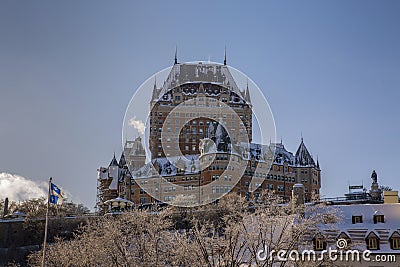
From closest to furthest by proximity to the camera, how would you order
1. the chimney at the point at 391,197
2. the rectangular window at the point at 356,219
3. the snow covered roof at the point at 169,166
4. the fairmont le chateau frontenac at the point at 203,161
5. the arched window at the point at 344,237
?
1. the arched window at the point at 344,237
2. the rectangular window at the point at 356,219
3. the chimney at the point at 391,197
4. the fairmont le chateau frontenac at the point at 203,161
5. the snow covered roof at the point at 169,166

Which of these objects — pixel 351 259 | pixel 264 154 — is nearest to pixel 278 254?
pixel 351 259

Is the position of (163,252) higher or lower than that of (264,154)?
lower

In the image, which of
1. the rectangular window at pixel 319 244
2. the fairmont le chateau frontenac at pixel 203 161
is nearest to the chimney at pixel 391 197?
the rectangular window at pixel 319 244

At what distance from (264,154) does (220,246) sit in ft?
293

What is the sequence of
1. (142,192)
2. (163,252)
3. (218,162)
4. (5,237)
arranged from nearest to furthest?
(163,252) < (5,237) < (218,162) < (142,192)

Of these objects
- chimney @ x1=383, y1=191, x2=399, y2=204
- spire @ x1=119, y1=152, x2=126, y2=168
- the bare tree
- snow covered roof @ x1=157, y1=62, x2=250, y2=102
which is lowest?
the bare tree

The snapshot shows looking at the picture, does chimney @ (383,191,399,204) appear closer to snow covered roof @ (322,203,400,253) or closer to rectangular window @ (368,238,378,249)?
snow covered roof @ (322,203,400,253)

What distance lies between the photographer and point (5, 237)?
104688 millimetres

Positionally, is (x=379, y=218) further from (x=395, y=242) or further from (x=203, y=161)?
(x=203, y=161)

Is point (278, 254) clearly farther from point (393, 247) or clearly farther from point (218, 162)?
point (218, 162)

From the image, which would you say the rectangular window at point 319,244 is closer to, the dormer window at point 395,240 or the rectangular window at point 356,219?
the rectangular window at point 356,219

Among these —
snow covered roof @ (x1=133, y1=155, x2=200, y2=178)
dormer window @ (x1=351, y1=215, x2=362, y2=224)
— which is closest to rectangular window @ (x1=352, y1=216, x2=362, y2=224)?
dormer window @ (x1=351, y1=215, x2=362, y2=224)

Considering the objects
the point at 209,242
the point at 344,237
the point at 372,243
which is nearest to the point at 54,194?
the point at 209,242

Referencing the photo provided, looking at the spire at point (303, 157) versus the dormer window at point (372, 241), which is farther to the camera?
the spire at point (303, 157)
